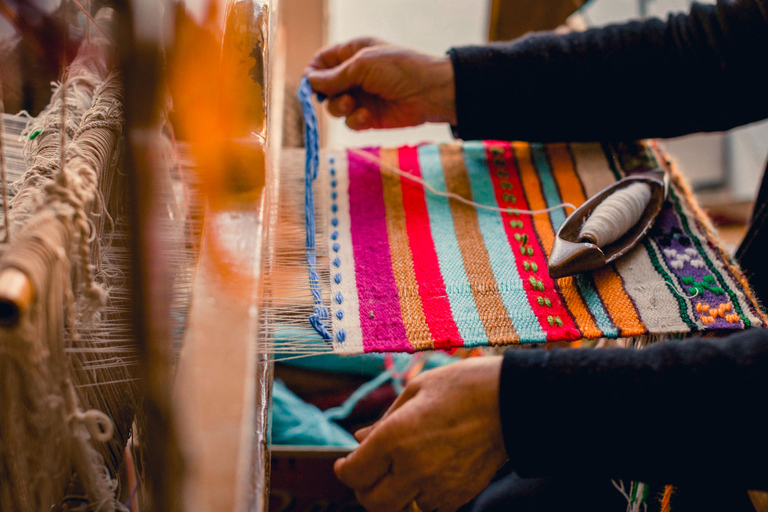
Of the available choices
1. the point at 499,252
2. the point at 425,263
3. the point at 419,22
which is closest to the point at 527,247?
the point at 499,252

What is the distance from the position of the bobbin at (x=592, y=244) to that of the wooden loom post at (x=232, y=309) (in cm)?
40

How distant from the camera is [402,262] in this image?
772mm

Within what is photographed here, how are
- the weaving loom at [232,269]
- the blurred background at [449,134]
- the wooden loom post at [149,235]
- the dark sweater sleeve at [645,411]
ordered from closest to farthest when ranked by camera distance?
1. the wooden loom post at [149,235]
2. the weaving loom at [232,269]
3. the dark sweater sleeve at [645,411]
4. the blurred background at [449,134]

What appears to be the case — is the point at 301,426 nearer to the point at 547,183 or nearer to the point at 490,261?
the point at 490,261

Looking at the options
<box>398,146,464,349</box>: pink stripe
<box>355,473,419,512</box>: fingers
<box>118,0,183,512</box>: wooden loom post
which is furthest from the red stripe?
<box>118,0,183,512</box>: wooden loom post

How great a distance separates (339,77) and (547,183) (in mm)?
411

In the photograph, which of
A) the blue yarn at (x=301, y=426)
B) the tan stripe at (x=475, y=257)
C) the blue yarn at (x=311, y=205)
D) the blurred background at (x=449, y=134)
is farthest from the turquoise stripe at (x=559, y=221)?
the blurred background at (x=449, y=134)

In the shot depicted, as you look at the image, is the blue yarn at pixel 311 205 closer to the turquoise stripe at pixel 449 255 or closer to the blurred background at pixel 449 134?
the turquoise stripe at pixel 449 255

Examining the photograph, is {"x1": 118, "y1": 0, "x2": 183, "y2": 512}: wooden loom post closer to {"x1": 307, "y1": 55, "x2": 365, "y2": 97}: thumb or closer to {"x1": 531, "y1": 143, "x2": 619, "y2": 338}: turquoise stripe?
{"x1": 531, "y1": 143, "x2": 619, "y2": 338}: turquoise stripe

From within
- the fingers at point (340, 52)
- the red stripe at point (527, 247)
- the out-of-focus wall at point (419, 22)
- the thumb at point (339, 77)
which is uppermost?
the out-of-focus wall at point (419, 22)

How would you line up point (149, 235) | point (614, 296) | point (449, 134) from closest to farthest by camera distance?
point (149, 235), point (614, 296), point (449, 134)

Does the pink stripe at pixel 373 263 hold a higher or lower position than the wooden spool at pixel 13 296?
lower

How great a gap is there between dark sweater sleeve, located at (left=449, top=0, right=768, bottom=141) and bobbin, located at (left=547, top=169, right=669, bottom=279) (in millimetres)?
129

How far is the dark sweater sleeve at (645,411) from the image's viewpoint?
53 centimetres
